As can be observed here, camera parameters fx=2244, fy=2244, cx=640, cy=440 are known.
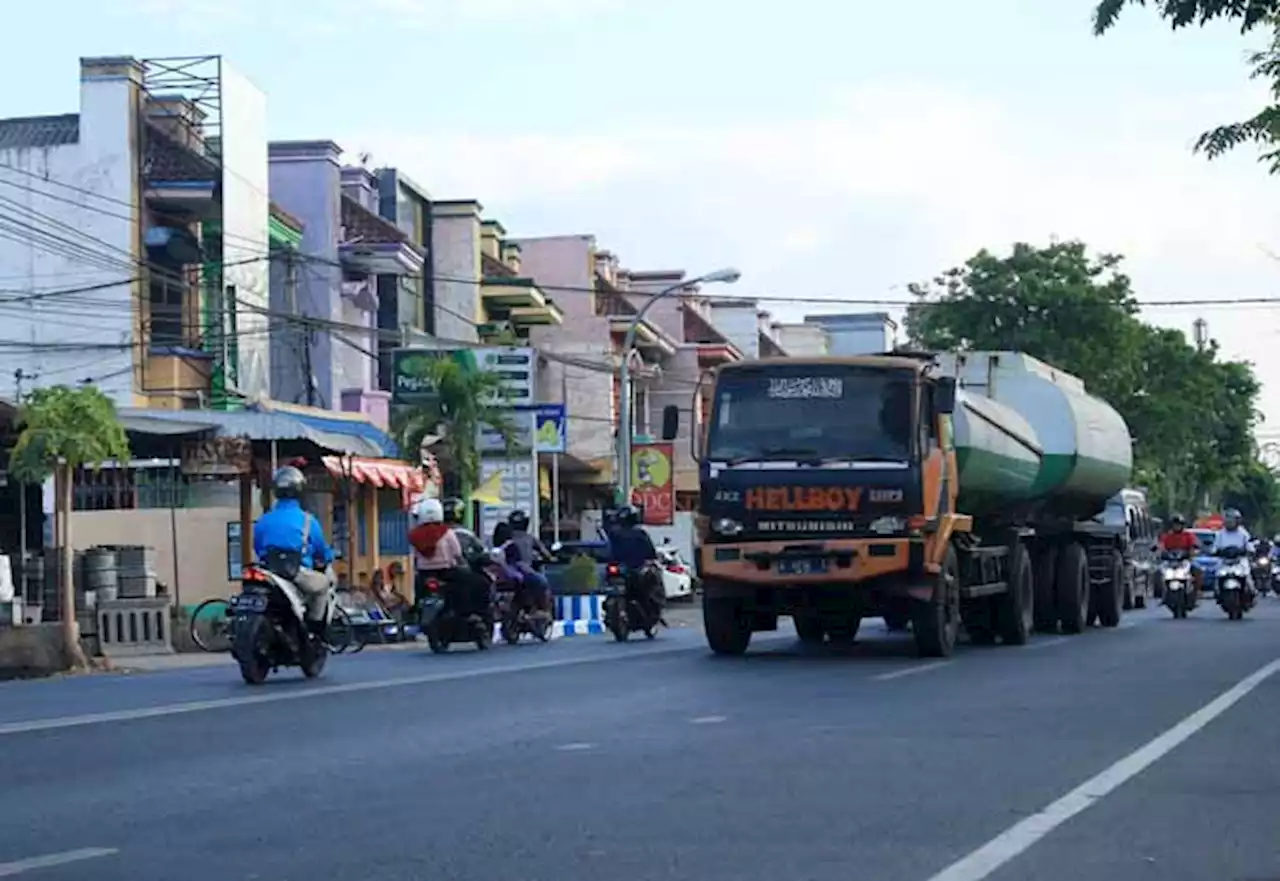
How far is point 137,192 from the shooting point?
38.0m

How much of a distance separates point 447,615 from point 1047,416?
27.0 feet

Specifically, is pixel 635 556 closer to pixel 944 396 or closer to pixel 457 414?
pixel 944 396

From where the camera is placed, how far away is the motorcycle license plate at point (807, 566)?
2028cm

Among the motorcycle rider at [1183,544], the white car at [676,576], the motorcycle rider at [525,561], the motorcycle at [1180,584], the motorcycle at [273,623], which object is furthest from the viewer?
the white car at [676,576]

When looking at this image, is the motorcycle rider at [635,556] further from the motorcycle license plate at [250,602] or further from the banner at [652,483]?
the banner at [652,483]

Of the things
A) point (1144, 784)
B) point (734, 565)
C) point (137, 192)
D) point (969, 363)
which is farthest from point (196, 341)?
point (1144, 784)

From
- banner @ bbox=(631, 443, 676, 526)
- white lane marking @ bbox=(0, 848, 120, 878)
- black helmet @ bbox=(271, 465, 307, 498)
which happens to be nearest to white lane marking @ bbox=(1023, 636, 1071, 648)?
black helmet @ bbox=(271, 465, 307, 498)

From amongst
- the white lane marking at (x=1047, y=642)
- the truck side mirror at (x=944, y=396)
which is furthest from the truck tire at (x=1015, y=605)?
the truck side mirror at (x=944, y=396)

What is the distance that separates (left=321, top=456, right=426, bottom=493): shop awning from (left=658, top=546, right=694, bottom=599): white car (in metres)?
12.6

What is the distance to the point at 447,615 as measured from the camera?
23109mm

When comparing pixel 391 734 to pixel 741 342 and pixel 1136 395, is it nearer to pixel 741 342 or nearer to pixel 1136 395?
pixel 1136 395

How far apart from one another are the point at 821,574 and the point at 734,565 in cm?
82

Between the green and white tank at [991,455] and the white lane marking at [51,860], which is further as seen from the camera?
the green and white tank at [991,455]

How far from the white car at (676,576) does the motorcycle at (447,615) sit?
25785mm
